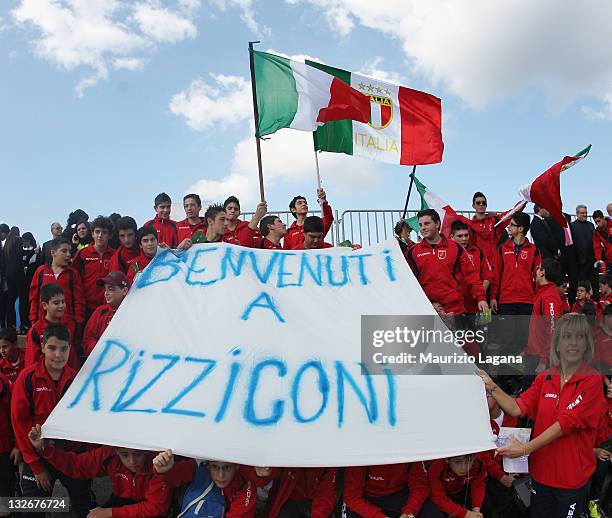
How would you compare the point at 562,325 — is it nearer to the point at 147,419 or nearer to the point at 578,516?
the point at 578,516

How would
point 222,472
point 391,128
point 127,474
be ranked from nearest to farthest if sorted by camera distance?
1. point 222,472
2. point 127,474
3. point 391,128

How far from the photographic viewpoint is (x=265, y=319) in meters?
3.96

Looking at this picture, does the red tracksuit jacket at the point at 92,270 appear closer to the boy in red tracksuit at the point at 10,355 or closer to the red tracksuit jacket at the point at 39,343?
the red tracksuit jacket at the point at 39,343

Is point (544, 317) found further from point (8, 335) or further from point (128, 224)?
point (8, 335)

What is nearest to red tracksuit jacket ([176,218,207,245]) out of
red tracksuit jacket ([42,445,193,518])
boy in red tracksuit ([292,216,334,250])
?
boy in red tracksuit ([292,216,334,250])

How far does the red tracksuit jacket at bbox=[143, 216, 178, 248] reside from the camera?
6.46 meters

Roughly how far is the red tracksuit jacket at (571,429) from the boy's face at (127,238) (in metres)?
4.01

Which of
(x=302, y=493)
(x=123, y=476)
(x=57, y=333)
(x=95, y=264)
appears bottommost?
(x=302, y=493)

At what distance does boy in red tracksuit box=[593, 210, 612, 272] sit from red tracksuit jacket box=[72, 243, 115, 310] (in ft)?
29.4

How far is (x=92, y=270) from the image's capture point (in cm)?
Answer: 536

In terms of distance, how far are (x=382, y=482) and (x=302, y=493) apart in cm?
59

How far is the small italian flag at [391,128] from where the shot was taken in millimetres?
7699

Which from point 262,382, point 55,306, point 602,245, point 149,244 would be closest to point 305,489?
point 262,382

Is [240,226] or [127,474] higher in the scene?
[240,226]
